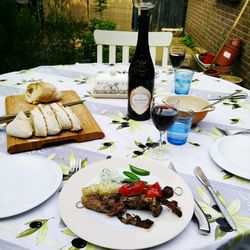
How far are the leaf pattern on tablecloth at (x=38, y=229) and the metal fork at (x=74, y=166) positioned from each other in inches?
7.2

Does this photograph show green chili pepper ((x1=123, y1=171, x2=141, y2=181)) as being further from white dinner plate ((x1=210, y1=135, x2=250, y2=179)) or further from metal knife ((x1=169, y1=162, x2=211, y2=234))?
white dinner plate ((x1=210, y1=135, x2=250, y2=179))

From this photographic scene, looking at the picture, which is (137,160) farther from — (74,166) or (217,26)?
(217,26)

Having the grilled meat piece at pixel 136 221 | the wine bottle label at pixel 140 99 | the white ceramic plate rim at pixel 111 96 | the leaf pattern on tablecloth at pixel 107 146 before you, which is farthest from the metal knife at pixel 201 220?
the white ceramic plate rim at pixel 111 96

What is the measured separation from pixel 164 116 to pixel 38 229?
452 mm

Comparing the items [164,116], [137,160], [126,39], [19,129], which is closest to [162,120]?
[164,116]

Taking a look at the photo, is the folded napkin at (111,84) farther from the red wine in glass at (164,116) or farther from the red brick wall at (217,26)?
the red brick wall at (217,26)

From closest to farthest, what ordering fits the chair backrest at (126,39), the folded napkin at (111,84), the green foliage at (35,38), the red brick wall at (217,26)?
the folded napkin at (111,84) < the chair backrest at (126,39) < the green foliage at (35,38) < the red brick wall at (217,26)

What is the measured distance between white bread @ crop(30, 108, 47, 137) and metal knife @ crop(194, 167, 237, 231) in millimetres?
485

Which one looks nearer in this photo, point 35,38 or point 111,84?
point 111,84

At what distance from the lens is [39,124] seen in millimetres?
968

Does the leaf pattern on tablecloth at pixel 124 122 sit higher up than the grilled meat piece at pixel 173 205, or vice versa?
the grilled meat piece at pixel 173 205

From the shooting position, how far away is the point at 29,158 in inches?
33.7

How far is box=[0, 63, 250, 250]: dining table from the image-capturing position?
62 cm

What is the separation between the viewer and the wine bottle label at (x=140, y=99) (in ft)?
3.51
